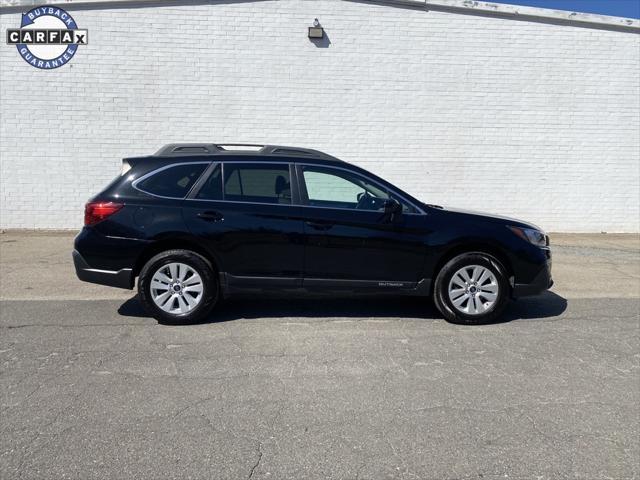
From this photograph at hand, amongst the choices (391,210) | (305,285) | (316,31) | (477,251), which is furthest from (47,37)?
(477,251)

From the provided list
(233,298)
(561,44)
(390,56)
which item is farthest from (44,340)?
(561,44)

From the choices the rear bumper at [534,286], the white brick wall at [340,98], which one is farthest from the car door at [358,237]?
the white brick wall at [340,98]

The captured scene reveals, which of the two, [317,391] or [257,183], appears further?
[257,183]

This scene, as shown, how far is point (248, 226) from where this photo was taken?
577 cm

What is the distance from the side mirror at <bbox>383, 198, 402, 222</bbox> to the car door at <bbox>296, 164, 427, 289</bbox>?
15 millimetres

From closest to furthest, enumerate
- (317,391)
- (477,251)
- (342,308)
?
(317,391) → (477,251) → (342,308)

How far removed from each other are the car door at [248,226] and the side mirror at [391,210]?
897 mm

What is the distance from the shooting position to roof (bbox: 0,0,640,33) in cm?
1105

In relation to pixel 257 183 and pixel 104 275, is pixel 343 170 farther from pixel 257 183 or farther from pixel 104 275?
pixel 104 275

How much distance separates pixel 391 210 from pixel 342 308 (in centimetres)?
142

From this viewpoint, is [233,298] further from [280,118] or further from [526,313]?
[280,118]

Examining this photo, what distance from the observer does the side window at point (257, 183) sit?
5906 mm

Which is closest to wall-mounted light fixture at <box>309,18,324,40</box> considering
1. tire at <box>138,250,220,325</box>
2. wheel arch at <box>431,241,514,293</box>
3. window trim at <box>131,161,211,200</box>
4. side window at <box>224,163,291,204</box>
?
side window at <box>224,163,291,204</box>

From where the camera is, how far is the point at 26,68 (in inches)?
440
